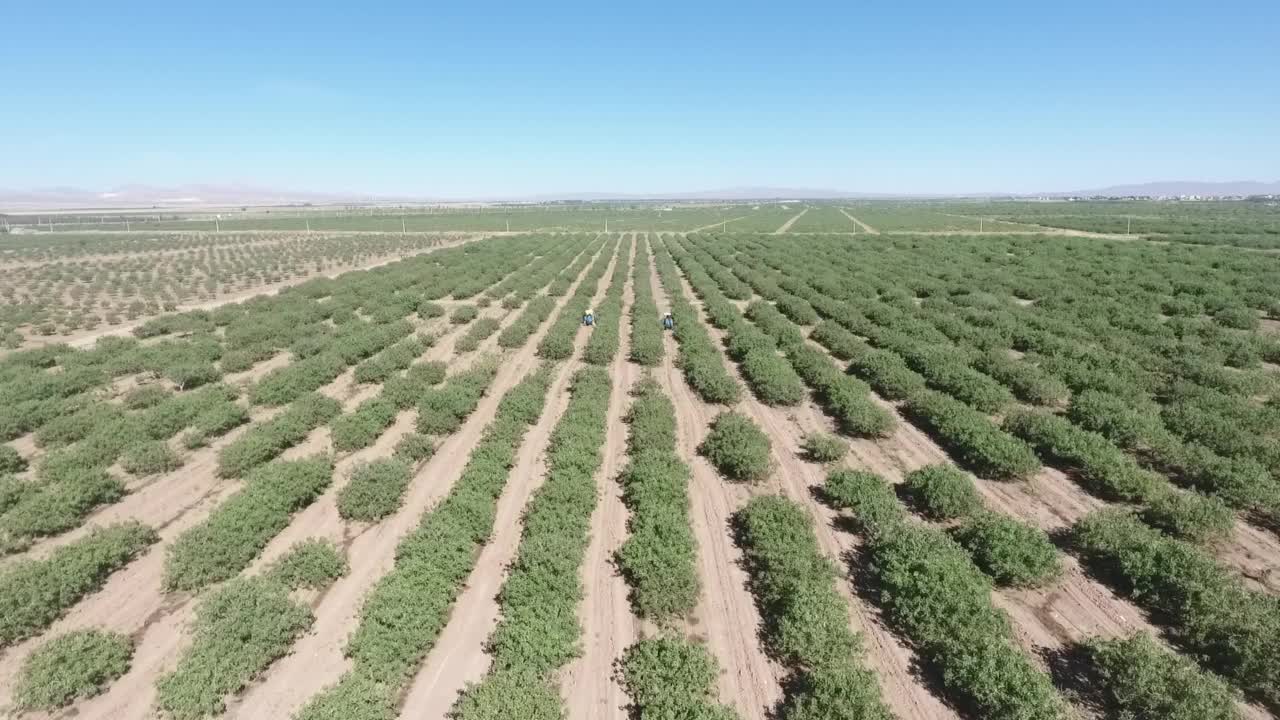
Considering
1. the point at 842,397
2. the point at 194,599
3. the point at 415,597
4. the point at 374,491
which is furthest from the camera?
the point at 842,397

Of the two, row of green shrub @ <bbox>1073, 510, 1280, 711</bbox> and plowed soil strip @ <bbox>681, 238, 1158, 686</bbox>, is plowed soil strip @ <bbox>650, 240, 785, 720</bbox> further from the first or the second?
row of green shrub @ <bbox>1073, 510, 1280, 711</bbox>

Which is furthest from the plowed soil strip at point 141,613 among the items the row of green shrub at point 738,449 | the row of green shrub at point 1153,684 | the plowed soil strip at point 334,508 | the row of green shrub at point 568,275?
the row of green shrub at point 568,275

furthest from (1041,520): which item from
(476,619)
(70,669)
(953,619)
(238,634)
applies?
(70,669)

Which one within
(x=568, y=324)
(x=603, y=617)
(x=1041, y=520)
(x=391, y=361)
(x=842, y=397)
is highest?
(x=568, y=324)

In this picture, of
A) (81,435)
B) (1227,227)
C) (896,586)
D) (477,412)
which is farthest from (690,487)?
(1227,227)

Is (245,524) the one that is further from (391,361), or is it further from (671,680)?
(391,361)

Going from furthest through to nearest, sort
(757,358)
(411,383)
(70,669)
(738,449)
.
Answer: (757,358), (411,383), (738,449), (70,669)

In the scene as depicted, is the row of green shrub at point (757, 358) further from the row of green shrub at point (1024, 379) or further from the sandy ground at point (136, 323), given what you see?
the sandy ground at point (136, 323)

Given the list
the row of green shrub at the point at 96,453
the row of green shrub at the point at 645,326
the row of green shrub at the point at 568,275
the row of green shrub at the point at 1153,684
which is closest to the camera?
the row of green shrub at the point at 1153,684
